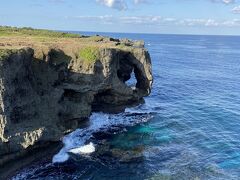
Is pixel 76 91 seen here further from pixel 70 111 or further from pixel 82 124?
pixel 82 124

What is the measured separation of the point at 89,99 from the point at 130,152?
30.8 feet

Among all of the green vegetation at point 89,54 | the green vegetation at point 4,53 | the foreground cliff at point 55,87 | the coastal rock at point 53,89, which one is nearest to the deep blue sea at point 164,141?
the foreground cliff at point 55,87

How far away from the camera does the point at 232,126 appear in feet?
209

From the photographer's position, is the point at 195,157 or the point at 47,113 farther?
the point at 195,157

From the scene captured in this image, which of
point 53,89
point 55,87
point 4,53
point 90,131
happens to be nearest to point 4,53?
point 4,53

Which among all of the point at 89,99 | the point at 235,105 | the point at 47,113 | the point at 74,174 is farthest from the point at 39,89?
the point at 235,105

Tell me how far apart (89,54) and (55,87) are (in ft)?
24.2

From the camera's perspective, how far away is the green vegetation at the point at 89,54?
54.1 m

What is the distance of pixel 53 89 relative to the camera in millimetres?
49812

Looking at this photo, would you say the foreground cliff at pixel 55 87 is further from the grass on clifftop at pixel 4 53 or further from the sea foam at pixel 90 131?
the sea foam at pixel 90 131

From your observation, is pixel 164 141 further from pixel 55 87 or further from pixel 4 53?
Result: pixel 4 53

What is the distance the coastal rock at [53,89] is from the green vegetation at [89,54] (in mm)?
148

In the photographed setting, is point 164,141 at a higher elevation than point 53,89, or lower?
lower

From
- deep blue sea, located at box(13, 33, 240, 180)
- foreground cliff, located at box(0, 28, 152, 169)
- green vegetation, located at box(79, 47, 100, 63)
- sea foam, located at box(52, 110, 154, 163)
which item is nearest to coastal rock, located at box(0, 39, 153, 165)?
foreground cliff, located at box(0, 28, 152, 169)
